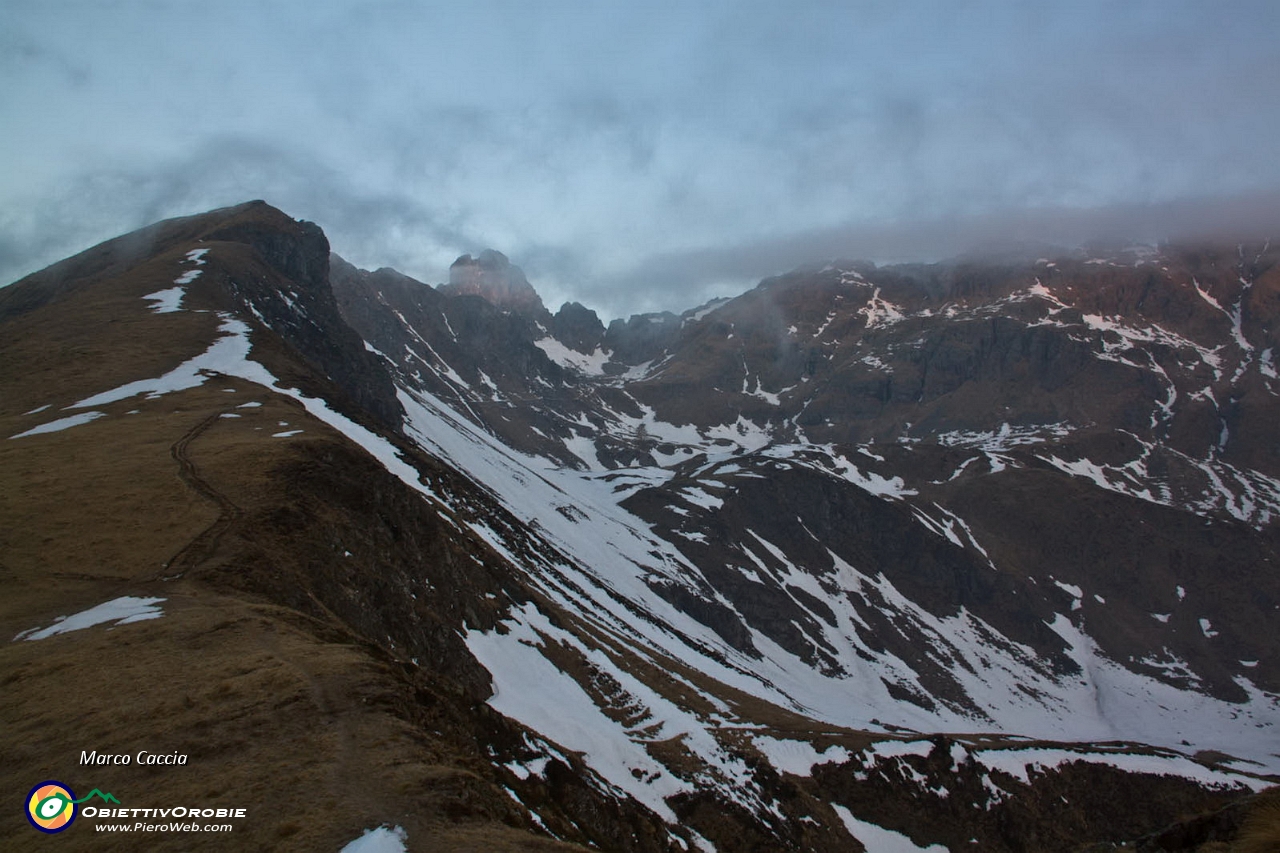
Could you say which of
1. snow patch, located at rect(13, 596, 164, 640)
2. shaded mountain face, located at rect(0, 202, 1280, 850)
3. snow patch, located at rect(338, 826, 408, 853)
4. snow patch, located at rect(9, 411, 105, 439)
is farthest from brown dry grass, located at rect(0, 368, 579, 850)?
snow patch, located at rect(9, 411, 105, 439)

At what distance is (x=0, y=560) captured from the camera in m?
29.6

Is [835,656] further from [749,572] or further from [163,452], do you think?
[163,452]

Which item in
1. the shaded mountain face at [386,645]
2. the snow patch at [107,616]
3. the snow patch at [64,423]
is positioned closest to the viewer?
the shaded mountain face at [386,645]

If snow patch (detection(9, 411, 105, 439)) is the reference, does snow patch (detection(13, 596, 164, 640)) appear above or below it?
below

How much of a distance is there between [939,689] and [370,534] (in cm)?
12971

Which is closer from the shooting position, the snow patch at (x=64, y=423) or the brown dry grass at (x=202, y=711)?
the brown dry grass at (x=202, y=711)

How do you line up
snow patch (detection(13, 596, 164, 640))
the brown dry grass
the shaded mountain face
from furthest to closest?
snow patch (detection(13, 596, 164, 640)) < the shaded mountain face < the brown dry grass

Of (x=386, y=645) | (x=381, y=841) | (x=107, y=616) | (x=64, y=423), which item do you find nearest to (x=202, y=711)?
(x=381, y=841)

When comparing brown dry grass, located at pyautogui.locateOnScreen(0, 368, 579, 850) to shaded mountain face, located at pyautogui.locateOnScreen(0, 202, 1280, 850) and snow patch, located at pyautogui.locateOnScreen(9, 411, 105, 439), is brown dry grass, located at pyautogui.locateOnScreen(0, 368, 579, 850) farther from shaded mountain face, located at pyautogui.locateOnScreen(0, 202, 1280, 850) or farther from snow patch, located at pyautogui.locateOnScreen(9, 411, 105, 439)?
snow patch, located at pyautogui.locateOnScreen(9, 411, 105, 439)

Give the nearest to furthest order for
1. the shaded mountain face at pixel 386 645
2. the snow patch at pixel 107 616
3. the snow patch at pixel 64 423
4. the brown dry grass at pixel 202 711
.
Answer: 1. the brown dry grass at pixel 202 711
2. the shaded mountain face at pixel 386 645
3. the snow patch at pixel 107 616
4. the snow patch at pixel 64 423

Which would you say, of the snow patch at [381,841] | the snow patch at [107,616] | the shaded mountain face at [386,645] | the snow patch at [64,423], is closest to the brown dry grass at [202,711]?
the shaded mountain face at [386,645]

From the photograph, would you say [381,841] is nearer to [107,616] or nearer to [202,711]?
[202,711]

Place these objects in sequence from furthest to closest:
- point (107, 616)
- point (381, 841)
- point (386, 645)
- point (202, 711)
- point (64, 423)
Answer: point (64, 423) → point (386, 645) → point (107, 616) → point (202, 711) → point (381, 841)

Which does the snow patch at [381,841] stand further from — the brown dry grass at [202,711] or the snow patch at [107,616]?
the snow patch at [107,616]
